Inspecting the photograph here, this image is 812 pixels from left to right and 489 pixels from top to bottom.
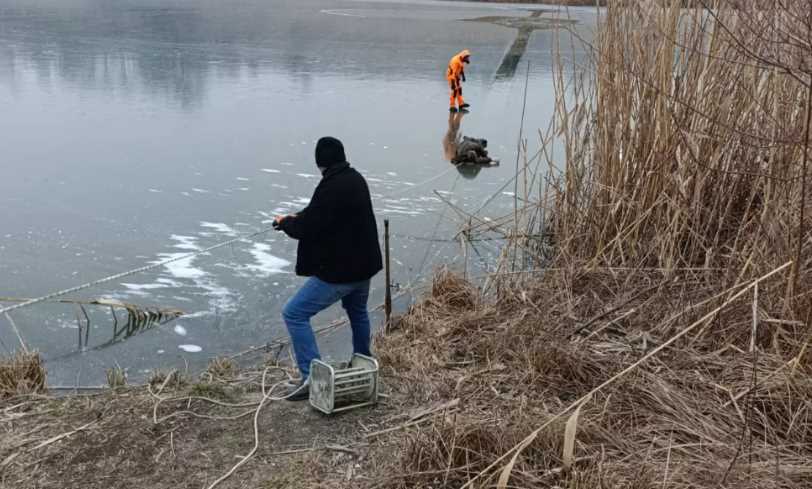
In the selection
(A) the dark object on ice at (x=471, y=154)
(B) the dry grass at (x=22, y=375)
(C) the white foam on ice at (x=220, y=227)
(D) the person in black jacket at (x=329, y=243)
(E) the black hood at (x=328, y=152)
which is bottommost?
(B) the dry grass at (x=22, y=375)

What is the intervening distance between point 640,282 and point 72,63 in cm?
1355

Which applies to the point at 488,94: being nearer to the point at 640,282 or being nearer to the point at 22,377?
the point at 640,282

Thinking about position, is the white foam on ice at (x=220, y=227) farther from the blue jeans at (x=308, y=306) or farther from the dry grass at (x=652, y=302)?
the blue jeans at (x=308, y=306)

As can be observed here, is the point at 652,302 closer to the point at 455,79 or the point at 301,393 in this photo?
the point at 301,393

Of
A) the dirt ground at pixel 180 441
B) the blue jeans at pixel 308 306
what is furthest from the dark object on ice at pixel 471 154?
the dirt ground at pixel 180 441

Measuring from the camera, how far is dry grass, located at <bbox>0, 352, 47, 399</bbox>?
4.27 metres

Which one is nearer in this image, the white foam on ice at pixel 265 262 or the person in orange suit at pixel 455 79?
the white foam on ice at pixel 265 262

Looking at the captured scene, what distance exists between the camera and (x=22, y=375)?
4324 millimetres

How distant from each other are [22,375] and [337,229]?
73.8 inches

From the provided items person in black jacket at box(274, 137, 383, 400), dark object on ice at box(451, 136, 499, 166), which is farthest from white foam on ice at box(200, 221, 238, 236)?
dark object on ice at box(451, 136, 499, 166)

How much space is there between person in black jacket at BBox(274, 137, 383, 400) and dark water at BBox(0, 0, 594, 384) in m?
1.13

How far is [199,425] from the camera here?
3.86 m

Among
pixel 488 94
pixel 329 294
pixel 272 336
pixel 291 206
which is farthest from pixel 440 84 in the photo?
pixel 329 294

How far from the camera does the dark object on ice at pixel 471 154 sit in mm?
9750
